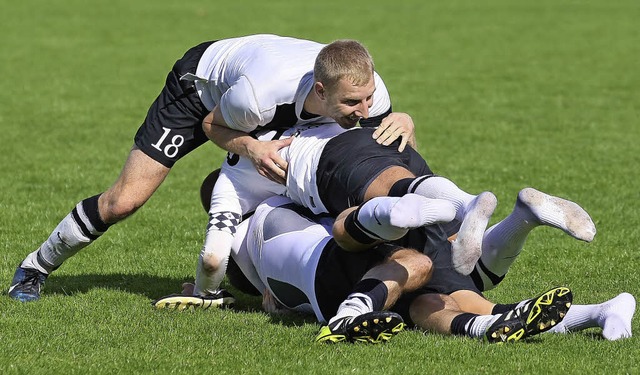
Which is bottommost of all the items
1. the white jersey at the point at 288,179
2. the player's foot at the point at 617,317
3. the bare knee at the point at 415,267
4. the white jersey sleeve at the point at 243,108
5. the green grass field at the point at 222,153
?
the green grass field at the point at 222,153

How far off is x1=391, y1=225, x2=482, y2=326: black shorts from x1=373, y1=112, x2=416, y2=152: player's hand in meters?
0.59

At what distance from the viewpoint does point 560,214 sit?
6086 millimetres

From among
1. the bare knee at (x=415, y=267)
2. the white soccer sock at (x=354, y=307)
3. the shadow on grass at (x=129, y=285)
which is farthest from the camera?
the shadow on grass at (x=129, y=285)

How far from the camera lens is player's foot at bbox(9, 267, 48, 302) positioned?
761 cm

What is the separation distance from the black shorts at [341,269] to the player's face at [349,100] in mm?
823

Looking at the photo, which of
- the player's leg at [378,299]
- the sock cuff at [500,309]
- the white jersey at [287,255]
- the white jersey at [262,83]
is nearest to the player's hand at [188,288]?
the white jersey at [287,255]

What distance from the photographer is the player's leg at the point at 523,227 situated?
6.03 meters

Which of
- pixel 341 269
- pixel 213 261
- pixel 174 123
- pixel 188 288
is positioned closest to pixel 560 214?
pixel 341 269

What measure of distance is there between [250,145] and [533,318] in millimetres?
2361

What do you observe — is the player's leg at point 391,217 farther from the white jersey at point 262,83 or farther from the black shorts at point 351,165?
the white jersey at point 262,83

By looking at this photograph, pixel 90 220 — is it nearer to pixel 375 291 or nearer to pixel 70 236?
pixel 70 236

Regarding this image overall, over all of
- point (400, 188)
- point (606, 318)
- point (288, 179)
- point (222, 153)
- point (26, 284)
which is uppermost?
point (400, 188)

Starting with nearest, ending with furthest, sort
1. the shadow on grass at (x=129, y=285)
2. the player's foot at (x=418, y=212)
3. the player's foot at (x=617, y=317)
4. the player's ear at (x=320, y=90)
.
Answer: the player's foot at (x=418, y=212), the player's foot at (x=617, y=317), the player's ear at (x=320, y=90), the shadow on grass at (x=129, y=285)

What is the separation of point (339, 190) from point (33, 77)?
48.0ft
